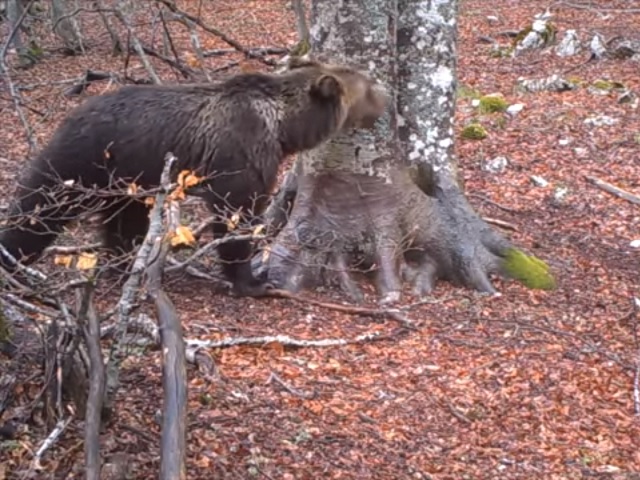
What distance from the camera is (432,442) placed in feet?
16.1

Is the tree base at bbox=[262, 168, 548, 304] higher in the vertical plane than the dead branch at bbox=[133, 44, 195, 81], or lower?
lower

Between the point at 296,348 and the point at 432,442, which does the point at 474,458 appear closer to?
the point at 432,442

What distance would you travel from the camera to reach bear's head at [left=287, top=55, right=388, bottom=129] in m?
6.55

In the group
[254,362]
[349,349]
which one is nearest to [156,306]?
[254,362]

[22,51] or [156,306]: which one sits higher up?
[156,306]

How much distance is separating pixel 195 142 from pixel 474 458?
294 cm

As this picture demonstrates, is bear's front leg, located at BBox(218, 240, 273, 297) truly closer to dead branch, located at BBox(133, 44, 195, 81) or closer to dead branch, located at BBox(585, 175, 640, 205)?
dead branch, located at BBox(585, 175, 640, 205)

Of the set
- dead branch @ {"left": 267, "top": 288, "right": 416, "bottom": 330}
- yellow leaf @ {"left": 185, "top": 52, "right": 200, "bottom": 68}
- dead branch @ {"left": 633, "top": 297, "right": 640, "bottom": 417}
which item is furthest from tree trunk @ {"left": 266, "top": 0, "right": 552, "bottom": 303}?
yellow leaf @ {"left": 185, "top": 52, "right": 200, "bottom": 68}

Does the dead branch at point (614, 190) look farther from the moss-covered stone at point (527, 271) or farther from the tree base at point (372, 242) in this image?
the tree base at point (372, 242)

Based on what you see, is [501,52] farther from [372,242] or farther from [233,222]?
[233,222]

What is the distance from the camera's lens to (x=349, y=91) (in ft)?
21.4

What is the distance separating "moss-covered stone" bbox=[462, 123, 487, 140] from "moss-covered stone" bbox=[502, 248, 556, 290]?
4195 mm

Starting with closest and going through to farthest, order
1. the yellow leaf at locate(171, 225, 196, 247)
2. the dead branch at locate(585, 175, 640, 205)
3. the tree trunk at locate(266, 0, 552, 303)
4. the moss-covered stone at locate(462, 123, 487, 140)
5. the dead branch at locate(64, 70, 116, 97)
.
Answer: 1. the yellow leaf at locate(171, 225, 196, 247)
2. the tree trunk at locate(266, 0, 552, 303)
3. the dead branch at locate(585, 175, 640, 205)
4. the moss-covered stone at locate(462, 123, 487, 140)
5. the dead branch at locate(64, 70, 116, 97)

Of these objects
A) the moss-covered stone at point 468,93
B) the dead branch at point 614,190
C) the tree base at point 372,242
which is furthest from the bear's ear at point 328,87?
the moss-covered stone at point 468,93
